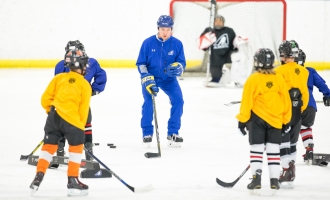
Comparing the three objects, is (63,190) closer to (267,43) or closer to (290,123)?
(290,123)

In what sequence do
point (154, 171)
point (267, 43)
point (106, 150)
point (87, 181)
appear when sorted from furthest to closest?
point (267, 43) < point (106, 150) < point (154, 171) < point (87, 181)

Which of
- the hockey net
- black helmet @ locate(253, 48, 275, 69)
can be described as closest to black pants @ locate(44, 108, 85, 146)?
black helmet @ locate(253, 48, 275, 69)

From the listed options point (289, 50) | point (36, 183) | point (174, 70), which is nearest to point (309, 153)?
point (289, 50)

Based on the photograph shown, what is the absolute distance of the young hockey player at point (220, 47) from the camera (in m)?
11.7

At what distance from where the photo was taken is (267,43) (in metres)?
12.5

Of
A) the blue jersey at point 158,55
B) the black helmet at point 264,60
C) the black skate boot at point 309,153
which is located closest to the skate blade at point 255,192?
the black helmet at point 264,60

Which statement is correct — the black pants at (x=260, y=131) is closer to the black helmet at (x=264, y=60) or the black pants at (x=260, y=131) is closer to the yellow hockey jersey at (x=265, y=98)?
the yellow hockey jersey at (x=265, y=98)

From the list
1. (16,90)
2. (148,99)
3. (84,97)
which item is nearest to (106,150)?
(148,99)

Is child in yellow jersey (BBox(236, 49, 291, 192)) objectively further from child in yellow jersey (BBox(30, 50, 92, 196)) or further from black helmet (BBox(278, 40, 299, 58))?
child in yellow jersey (BBox(30, 50, 92, 196))

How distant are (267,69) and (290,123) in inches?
23.9

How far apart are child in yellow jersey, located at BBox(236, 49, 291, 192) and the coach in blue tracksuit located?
1984 mm

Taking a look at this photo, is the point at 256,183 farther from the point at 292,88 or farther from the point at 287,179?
the point at 292,88

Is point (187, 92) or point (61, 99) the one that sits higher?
point (61, 99)

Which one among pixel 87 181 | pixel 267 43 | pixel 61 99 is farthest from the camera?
pixel 267 43
